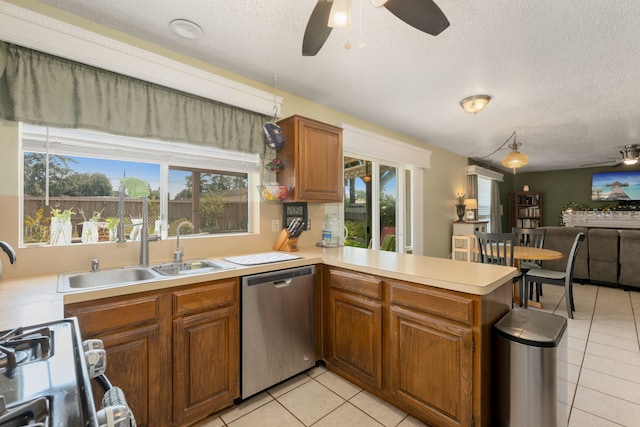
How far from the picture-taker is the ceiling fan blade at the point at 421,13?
1.29m

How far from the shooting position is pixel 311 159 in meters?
2.64

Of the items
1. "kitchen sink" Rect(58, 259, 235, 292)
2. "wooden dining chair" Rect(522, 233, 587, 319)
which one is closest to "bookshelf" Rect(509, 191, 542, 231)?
"wooden dining chair" Rect(522, 233, 587, 319)

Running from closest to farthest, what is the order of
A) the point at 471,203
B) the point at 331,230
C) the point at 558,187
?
the point at 331,230 → the point at 471,203 → the point at 558,187

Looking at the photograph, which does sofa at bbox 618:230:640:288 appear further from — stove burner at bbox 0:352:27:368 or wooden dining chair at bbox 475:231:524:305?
stove burner at bbox 0:352:27:368

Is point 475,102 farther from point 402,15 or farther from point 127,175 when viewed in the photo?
point 127,175

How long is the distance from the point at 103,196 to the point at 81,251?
0.39 metres

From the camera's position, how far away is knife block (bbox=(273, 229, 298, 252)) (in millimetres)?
2594

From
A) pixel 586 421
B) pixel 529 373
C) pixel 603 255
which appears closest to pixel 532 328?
pixel 529 373

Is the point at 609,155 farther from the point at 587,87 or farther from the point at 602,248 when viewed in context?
the point at 587,87

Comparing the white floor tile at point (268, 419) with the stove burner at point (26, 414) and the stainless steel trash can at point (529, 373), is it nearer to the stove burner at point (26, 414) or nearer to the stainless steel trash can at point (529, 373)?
the stainless steel trash can at point (529, 373)

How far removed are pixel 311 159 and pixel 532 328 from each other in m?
1.96

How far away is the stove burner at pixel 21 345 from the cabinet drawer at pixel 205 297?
0.76 m

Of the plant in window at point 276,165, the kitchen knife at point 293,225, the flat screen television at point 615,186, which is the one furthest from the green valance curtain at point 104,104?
the flat screen television at point 615,186

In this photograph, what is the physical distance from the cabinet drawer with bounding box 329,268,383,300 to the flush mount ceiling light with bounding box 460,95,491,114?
2.18m
